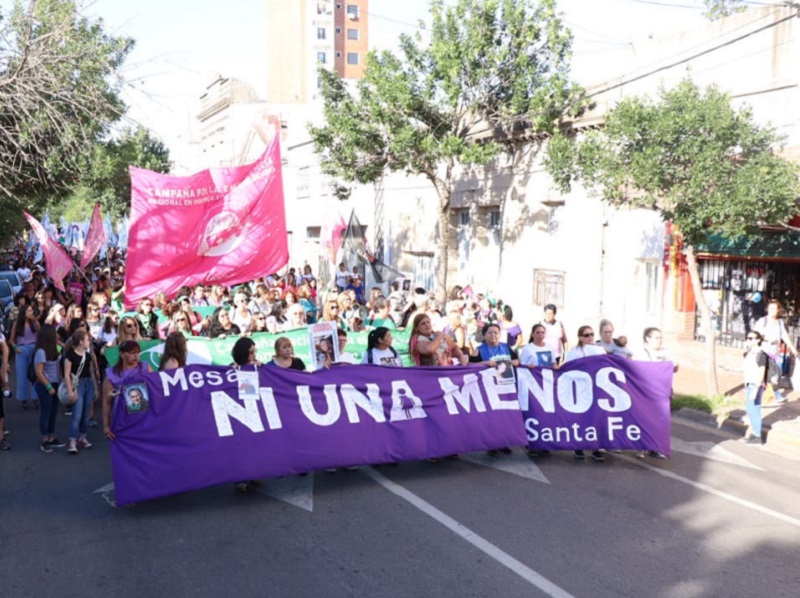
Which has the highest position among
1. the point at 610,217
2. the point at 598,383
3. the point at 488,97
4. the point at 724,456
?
the point at 488,97

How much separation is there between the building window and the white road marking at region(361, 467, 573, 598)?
13.2 m

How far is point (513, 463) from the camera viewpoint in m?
8.50

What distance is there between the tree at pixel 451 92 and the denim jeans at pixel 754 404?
9776 mm

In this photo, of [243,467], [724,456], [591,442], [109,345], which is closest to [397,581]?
[243,467]

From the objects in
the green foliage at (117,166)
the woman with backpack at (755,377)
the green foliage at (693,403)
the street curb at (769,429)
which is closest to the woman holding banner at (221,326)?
the green foliage at (117,166)

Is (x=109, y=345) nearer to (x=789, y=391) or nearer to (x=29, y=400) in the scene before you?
(x=29, y=400)

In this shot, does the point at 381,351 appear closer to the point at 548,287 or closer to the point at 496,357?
the point at 496,357

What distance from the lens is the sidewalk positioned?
10.2m

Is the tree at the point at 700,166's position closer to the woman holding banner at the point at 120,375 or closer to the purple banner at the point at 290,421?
the purple banner at the point at 290,421

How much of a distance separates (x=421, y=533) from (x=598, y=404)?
120 inches

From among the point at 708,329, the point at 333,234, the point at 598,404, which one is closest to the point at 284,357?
the point at 598,404

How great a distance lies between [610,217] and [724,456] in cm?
944

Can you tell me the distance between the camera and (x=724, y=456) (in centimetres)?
943

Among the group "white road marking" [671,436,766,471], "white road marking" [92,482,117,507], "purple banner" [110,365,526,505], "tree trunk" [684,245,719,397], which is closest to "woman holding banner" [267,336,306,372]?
"purple banner" [110,365,526,505]
